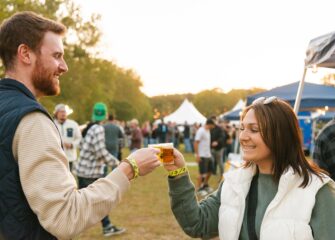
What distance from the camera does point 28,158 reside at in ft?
5.24

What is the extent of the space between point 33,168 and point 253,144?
48.3 inches

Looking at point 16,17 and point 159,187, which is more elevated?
point 16,17

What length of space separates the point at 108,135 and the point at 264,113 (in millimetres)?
7617

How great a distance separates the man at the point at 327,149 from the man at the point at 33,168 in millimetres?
1888

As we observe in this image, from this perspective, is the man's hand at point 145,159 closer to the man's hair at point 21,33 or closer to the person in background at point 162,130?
the man's hair at point 21,33

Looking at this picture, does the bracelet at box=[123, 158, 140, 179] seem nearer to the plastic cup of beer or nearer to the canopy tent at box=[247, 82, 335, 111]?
the plastic cup of beer

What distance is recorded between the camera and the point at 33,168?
1.59m

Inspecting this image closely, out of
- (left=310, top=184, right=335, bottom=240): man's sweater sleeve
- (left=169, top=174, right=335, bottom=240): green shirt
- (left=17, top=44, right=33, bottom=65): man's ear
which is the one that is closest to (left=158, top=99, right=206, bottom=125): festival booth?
(left=169, top=174, right=335, bottom=240): green shirt

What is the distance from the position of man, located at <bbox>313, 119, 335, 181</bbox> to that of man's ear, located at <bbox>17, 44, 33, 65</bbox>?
7.45 feet

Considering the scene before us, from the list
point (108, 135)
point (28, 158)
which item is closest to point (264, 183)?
point (28, 158)

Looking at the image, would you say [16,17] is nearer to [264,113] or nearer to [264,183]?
[264,113]

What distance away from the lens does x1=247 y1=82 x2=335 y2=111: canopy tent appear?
848 centimetres

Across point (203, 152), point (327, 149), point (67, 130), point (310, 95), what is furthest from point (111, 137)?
point (327, 149)

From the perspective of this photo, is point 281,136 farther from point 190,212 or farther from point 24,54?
point 24,54
